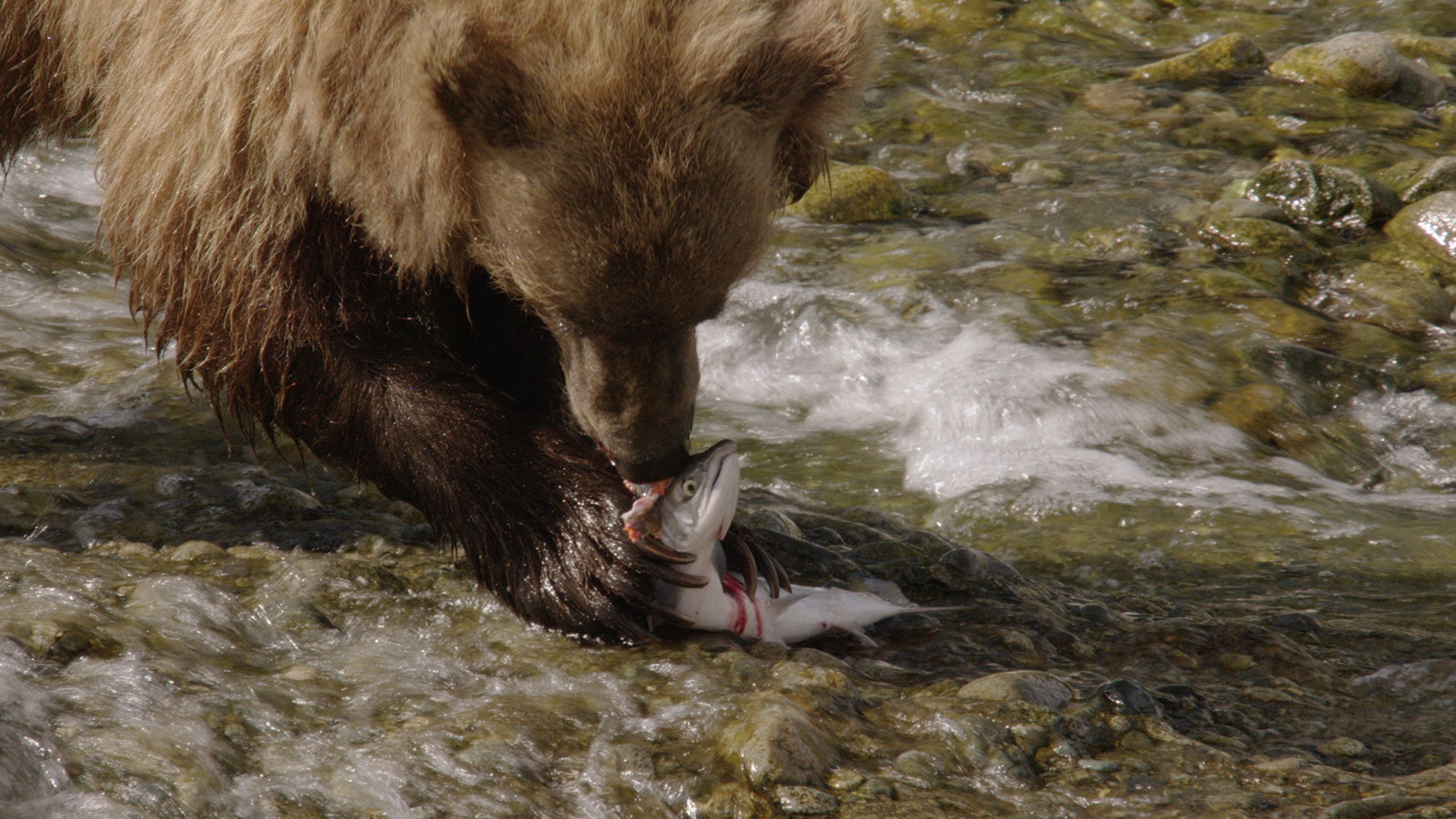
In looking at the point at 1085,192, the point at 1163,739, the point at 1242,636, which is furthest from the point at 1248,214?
the point at 1163,739

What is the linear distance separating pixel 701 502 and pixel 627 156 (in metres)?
0.81

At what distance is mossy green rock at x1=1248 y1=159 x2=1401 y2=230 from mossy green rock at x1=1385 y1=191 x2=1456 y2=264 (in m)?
0.13

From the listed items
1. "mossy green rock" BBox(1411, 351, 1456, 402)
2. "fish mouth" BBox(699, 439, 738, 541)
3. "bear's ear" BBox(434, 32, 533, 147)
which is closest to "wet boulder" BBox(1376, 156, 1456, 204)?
"mossy green rock" BBox(1411, 351, 1456, 402)

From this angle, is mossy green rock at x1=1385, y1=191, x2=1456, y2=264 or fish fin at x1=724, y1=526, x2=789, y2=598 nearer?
fish fin at x1=724, y1=526, x2=789, y2=598

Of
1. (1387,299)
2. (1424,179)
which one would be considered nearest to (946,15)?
(1424,179)

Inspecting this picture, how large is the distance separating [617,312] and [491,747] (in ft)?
2.95

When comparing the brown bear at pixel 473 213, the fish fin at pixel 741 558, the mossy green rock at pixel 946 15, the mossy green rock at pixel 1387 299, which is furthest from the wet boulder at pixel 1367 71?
the fish fin at pixel 741 558

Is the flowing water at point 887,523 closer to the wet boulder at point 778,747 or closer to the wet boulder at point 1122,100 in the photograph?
the wet boulder at point 778,747

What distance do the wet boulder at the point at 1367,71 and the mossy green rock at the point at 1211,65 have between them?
0.25 metres

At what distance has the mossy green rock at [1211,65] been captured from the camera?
8.91 m

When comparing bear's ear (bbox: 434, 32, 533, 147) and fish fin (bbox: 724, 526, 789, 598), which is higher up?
bear's ear (bbox: 434, 32, 533, 147)

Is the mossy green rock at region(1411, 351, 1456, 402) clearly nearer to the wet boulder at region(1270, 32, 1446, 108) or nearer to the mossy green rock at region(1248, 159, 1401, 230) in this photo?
the mossy green rock at region(1248, 159, 1401, 230)

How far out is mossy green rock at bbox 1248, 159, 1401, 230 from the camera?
7020mm

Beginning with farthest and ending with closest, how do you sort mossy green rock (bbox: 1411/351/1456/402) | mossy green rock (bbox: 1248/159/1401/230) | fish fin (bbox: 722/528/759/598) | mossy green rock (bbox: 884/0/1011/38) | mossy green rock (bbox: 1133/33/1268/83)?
mossy green rock (bbox: 884/0/1011/38) → mossy green rock (bbox: 1133/33/1268/83) → mossy green rock (bbox: 1248/159/1401/230) → mossy green rock (bbox: 1411/351/1456/402) → fish fin (bbox: 722/528/759/598)
